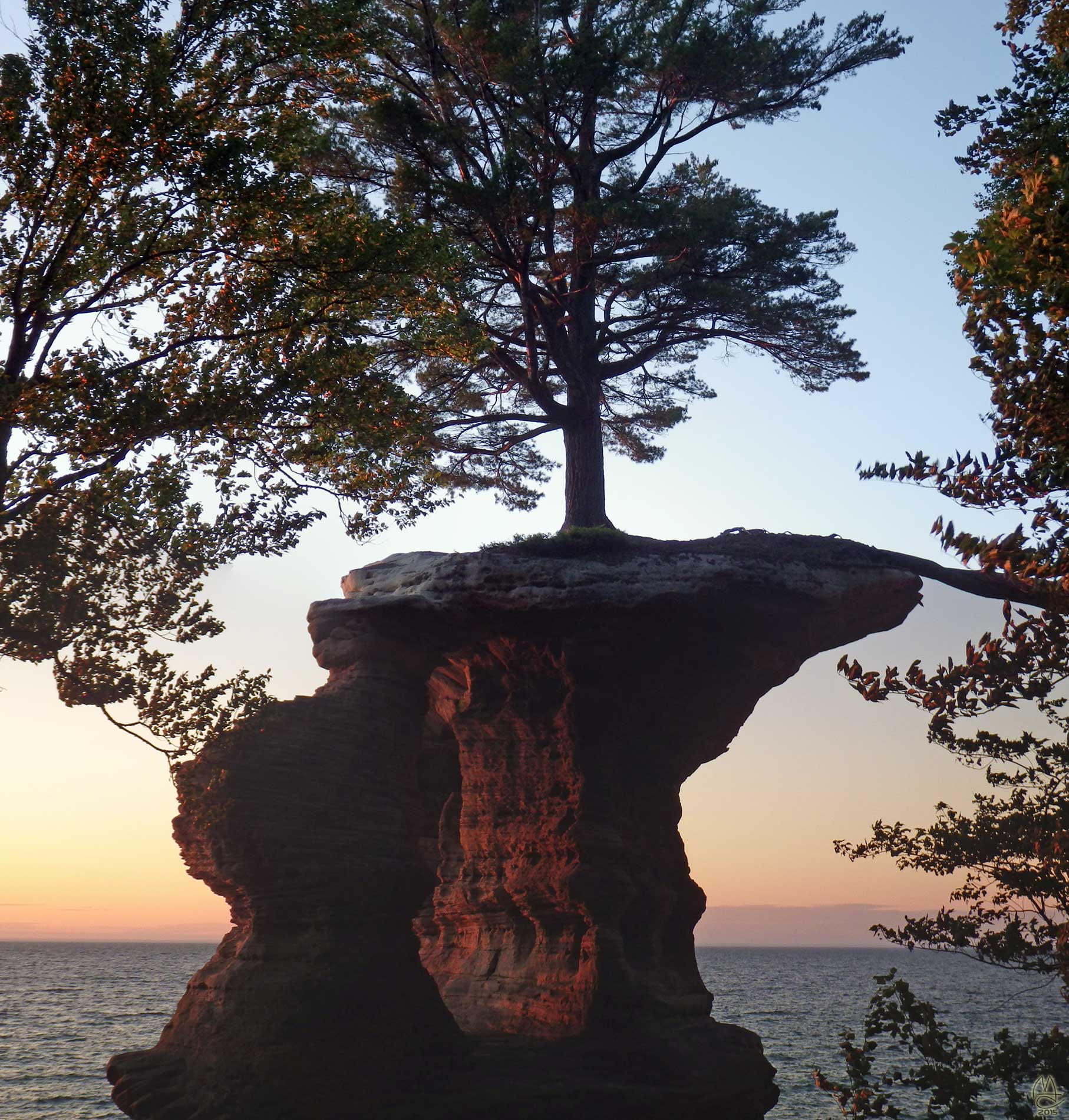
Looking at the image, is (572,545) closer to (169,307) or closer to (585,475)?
(585,475)

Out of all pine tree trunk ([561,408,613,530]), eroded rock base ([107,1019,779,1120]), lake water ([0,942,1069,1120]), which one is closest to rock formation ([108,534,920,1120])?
eroded rock base ([107,1019,779,1120])

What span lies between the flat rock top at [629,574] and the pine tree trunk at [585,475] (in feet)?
4.38

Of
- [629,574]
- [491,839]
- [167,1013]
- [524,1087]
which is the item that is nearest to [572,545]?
[629,574]

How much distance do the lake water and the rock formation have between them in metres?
7.94

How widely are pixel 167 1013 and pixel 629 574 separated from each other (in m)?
59.6

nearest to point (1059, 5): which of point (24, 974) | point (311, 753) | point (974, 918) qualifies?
point (974, 918)

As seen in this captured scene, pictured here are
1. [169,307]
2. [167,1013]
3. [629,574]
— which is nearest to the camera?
[169,307]

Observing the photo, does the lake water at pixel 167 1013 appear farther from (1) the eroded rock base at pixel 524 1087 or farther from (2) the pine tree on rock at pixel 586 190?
(2) the pine tree on rock at pixel 586 190

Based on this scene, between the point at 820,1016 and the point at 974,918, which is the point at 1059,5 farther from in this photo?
the point at 820,1016

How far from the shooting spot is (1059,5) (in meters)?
10.7

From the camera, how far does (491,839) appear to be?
850 inches

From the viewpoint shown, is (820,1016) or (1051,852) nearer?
(1051,852)

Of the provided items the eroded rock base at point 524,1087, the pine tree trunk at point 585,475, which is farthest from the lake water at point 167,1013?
the pine tree trunk at point 585,475

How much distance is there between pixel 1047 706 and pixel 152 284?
40.0ft
